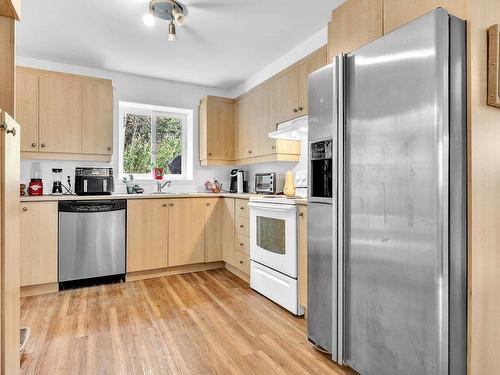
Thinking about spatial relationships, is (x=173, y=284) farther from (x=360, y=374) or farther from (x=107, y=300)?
(x=360, y=374)

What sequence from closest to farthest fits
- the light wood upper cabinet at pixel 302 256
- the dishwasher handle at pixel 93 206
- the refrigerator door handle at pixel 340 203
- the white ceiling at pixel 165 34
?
the refrigerator door handle at pixel 340 203
the light wood upper cabinet at pixel 302 256
the white ceiling at pixel 165 34
the dishwasher handle at pixel 93 206

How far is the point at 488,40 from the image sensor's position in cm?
133

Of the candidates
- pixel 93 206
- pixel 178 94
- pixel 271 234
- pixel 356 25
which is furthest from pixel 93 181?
pixel 356 25

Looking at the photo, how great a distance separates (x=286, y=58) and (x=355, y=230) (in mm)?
2390

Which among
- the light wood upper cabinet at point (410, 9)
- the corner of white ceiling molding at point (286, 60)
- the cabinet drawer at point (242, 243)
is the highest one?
the corner of white ceiling molding at point (286, 60)

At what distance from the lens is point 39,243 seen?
2.88m

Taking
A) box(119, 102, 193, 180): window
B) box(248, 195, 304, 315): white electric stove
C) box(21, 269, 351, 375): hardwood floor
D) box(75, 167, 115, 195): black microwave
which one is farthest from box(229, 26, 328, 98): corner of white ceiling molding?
box(21, 269, 351, 375): hardwood floor

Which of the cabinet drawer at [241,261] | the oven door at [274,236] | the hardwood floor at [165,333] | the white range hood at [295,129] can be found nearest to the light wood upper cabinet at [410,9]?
the white range hood at [295,129]

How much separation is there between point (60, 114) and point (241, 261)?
248cm

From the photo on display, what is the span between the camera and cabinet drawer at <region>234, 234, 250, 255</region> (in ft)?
10.5

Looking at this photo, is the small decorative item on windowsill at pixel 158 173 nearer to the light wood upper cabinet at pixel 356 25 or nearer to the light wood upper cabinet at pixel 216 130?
the light wood upper cabinet at pixel 216 130

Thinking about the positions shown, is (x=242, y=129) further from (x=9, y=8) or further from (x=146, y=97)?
(x=9, y=8)

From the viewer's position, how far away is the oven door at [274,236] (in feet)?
7.88

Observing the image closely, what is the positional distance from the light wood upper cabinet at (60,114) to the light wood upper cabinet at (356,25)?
8.99ft
